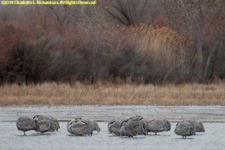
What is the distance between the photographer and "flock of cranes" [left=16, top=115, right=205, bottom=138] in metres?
9.56

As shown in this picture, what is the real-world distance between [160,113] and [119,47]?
11597 millimetres

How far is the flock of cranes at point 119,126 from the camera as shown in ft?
31.4

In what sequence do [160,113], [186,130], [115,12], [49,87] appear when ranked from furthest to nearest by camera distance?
→ 1. [115,12]
2. [49,87]
3. [160,113]
4. [186,130]

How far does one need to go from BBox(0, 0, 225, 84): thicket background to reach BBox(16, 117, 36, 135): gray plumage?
1254 centimetres

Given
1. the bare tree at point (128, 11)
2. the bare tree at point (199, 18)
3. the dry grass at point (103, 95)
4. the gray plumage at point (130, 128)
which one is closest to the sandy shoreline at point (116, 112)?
the dry grass at point (103, 95)

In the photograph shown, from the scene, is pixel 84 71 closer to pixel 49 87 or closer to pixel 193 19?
pixel 49 87

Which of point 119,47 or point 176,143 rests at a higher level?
point 119,47

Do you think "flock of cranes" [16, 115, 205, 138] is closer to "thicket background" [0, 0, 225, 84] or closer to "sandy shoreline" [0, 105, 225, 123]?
"sandy shoreline" [0, 105, 225, 123]

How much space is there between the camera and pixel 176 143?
28.6 ft

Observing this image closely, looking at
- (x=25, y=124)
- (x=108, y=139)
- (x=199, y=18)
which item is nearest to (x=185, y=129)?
(x=108, y=139)

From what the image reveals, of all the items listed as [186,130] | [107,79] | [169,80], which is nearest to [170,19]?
[169,80]

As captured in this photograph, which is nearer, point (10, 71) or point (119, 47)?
point (10, 71)

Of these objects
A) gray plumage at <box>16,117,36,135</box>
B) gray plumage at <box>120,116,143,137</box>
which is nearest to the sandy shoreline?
gray plumage at <box>16,117,36,135</box>

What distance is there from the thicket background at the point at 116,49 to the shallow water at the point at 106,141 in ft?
43.0
